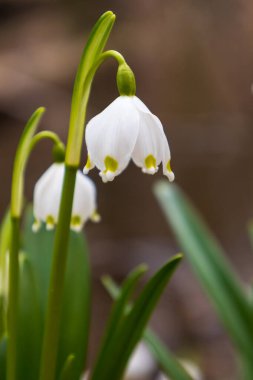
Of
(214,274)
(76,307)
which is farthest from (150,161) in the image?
(214,274)

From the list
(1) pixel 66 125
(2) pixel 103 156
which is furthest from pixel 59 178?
(1) pixel 66 125

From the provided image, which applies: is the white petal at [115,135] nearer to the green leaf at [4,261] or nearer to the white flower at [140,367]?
the green leaf at [4,261]

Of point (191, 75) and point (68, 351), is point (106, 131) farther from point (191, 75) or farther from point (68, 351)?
point (191, 75)

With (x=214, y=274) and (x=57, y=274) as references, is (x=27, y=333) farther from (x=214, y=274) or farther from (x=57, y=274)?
(x=214, y=274)

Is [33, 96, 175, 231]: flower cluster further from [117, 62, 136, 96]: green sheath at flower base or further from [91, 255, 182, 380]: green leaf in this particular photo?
[91, 255, 182, 380]: green leaf

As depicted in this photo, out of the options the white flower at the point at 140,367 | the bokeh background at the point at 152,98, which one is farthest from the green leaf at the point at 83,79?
the bokeh background at the point at 152,98

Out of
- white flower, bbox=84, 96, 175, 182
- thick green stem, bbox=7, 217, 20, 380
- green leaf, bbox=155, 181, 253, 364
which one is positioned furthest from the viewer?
green leaf, bbox=155, 181, 253, 364

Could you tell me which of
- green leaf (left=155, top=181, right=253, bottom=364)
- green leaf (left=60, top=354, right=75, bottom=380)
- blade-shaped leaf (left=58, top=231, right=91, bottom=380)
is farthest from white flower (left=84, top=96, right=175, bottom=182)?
green leaf (left=155, top=181, right=253, bottom=364)
